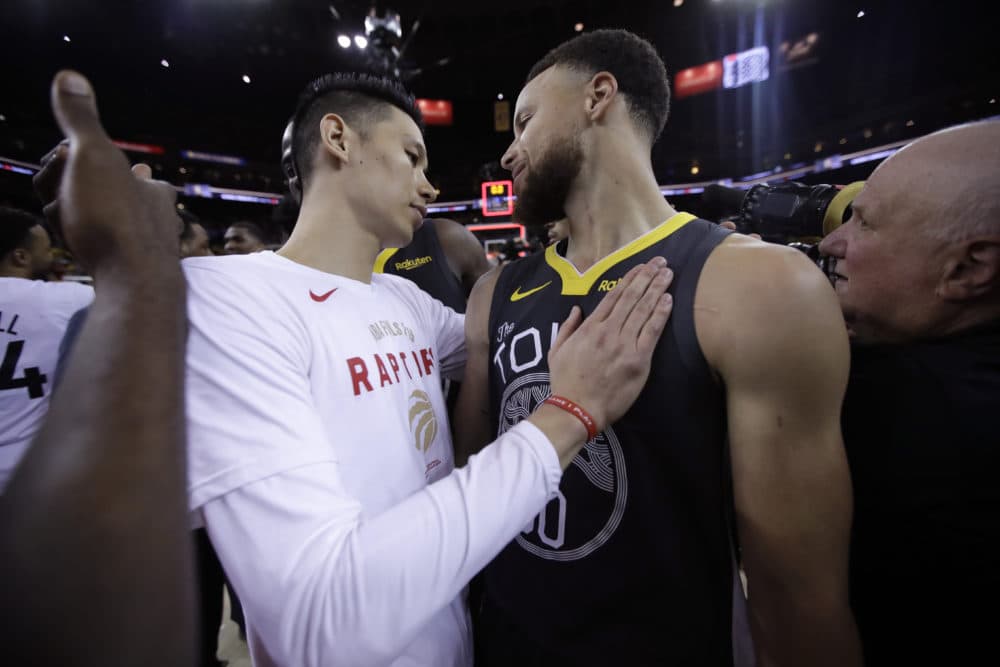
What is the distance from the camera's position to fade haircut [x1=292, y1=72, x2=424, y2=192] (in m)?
1.29

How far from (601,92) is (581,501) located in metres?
1.22

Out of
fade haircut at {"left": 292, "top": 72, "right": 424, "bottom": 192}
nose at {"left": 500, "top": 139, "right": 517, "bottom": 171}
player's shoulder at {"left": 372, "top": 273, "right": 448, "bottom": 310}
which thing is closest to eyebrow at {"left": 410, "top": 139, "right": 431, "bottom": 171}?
fade haircut at {"left": 292, "top": 72, "right": 424, "bottom": 192}

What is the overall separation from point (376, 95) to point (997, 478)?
5.83 feet

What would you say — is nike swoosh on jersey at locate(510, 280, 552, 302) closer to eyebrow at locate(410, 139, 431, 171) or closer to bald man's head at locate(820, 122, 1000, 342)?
eyebrow at locate(410, 139, 431, 171)

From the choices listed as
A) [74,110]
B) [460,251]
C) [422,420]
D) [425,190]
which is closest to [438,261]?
[460,251]

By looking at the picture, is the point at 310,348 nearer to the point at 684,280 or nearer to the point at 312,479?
the point at 312,479

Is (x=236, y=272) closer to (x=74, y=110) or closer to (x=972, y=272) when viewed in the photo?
(x=74, y=110)

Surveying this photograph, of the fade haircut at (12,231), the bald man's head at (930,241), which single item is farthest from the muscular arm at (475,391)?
the fade haircut at (12,231)

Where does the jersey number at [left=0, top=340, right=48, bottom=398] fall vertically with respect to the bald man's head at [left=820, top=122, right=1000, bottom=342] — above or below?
below

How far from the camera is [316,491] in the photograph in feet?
2.07

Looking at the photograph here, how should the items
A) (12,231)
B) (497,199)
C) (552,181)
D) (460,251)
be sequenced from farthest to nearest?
(497,199)
(460,251)
(12,231)
(552,181)

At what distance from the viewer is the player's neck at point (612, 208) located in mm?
1205

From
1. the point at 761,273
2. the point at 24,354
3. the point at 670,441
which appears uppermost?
the point at 761,273

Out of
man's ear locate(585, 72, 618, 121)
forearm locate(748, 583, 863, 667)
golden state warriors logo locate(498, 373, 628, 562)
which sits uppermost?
man's ear locate(585, 72, 618, 121)
